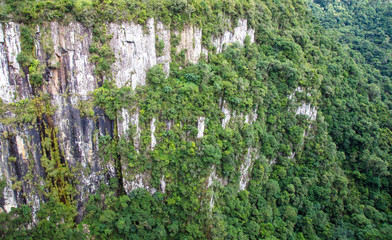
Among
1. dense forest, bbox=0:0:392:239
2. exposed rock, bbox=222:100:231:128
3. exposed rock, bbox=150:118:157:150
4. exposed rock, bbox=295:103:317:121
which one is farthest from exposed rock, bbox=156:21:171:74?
exposed rock, bbox=295:103:317:121

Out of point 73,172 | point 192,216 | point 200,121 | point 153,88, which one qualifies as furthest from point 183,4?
point 192,216

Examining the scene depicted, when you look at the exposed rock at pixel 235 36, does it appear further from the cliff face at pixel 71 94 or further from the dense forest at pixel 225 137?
the cliff face at pixel 71 94

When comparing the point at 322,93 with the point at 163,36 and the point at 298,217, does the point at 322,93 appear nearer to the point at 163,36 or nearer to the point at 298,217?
the point at 298,217

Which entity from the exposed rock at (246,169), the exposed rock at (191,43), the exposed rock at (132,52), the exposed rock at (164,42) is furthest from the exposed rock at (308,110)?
the exposed rock at (132,52)

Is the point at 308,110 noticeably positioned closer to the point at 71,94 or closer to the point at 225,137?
the point at 225,137

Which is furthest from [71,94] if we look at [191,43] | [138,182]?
[191,43]

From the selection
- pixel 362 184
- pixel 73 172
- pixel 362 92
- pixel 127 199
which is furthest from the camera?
pixel 362 92

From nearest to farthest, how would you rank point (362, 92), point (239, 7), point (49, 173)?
point (49, 173), point (239, 7), point (362, 92)
